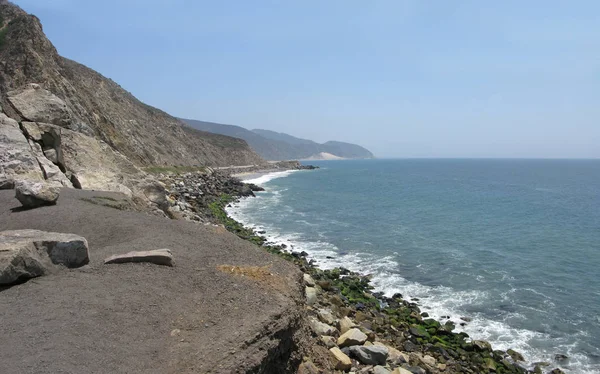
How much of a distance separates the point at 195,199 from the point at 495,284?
101 feet

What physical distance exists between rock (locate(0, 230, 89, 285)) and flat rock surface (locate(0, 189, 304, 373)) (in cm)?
25

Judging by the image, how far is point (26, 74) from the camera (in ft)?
126

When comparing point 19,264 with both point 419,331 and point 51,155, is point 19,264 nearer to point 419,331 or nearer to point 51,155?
point 51,155

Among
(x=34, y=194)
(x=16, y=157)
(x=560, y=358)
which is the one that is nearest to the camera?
(x=34, y=194)

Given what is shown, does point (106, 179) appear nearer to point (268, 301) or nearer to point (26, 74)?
point (268, 301)

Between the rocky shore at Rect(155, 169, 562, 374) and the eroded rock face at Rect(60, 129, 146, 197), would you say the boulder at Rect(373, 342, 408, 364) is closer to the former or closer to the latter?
the rocky shore at Rect(155, 169, 562, 374)

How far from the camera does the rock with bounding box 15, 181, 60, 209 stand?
12656 millimetres

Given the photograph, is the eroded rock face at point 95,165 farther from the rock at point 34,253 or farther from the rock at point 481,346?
the rock at point 481,346

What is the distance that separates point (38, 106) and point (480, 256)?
1176 inches

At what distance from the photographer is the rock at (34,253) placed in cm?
778

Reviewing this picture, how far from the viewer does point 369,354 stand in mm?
10992

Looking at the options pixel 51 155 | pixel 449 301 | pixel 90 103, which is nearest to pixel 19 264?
pixel 51 155

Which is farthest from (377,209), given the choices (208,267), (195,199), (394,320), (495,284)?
(208,267)

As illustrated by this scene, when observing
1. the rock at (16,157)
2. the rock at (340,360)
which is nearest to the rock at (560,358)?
the rock at (340,360)
